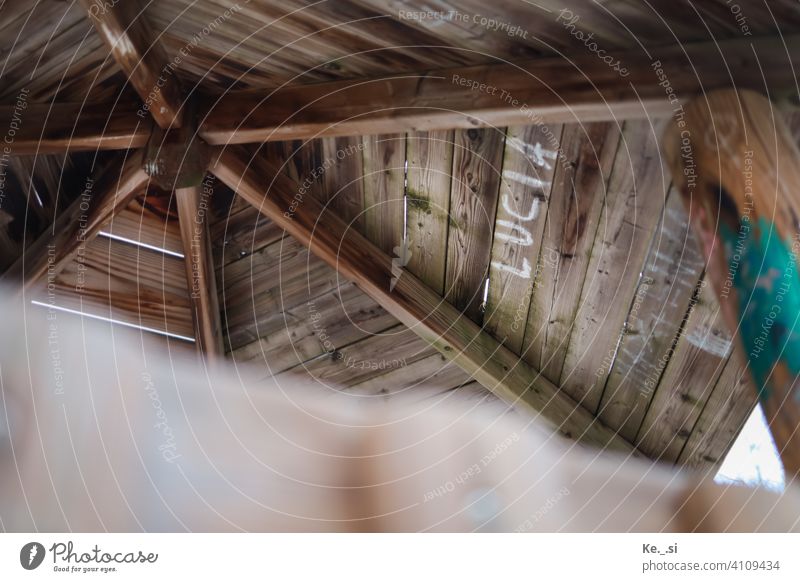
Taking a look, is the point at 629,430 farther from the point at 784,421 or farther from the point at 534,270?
the point at 784,421

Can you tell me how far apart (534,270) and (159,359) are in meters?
0.67

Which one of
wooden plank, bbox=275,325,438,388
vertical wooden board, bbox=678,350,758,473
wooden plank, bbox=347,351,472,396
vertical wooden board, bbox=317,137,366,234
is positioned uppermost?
vertical wooden board, bbox=317,137,366,234

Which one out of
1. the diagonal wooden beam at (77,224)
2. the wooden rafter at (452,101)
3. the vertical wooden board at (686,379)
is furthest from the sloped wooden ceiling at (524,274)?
the diagonal wooden beam at (77,224)

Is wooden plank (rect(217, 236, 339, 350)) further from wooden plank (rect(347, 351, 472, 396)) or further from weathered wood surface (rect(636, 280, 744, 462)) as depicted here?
weathered wood surface (rect(636, 280, 744, 462))

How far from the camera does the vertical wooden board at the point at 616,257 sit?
33.5 inches

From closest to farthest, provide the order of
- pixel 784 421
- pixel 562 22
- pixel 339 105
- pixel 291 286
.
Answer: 1. pixel 784 421
2. pixel 562 22
3. pixel 339 105
4. pixel 291 286

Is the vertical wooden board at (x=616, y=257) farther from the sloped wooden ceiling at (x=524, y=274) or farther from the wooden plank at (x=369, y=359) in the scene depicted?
the wooden plank at (x=369, y=359)

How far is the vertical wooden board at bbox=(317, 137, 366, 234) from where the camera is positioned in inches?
41.8

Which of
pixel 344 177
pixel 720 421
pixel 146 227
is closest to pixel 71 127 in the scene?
pixel 146 227

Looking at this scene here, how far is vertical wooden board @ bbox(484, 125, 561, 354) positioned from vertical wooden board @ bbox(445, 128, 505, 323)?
2cm

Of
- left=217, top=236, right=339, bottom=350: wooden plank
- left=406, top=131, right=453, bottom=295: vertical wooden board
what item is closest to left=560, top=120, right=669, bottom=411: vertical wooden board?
left=406, top=131, right=453, bottom=295: vertical wooden board

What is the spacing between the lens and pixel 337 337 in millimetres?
1242

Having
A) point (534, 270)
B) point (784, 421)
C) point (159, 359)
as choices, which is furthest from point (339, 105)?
point (784, 421)

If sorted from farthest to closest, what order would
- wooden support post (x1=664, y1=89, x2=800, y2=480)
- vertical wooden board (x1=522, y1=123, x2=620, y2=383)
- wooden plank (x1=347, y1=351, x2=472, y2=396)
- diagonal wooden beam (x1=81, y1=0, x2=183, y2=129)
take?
wooden plank (x1=347, y1=351, x2=472, y2=396), vertical wooden board (x1=522, y1=123, x2=620, y2=383), diagonal wooden beam (x1=81, y1=0, x2=183, y2=129), wooden support post (x1=664, y1=89, x2=800, y2=480)
